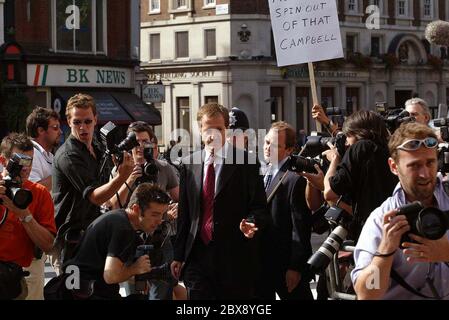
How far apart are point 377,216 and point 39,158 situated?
4.74m

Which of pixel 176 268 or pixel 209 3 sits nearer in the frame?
pixel 176 268

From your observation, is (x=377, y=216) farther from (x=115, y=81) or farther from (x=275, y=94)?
(x=275, y=94)

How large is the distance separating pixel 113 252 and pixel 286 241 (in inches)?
72.5

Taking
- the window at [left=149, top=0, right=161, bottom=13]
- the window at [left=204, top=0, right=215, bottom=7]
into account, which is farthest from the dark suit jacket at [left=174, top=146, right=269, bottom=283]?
the window at [left=149, top=0, right=161, bottom=13]

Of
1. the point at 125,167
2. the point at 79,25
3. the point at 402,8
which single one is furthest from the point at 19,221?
the point at 402,8

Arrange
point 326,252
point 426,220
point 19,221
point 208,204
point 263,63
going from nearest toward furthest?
point 426,220, point 326,252, point 19,221, point 208,204, point 263,63

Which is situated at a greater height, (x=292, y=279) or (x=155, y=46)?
(x=155, y=46)

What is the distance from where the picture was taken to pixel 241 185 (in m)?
7.25

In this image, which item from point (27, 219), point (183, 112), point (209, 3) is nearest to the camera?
point (27, 219)

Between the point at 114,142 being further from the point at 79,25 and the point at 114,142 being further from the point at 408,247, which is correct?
the point at 79,25

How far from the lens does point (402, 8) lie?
58938mm
